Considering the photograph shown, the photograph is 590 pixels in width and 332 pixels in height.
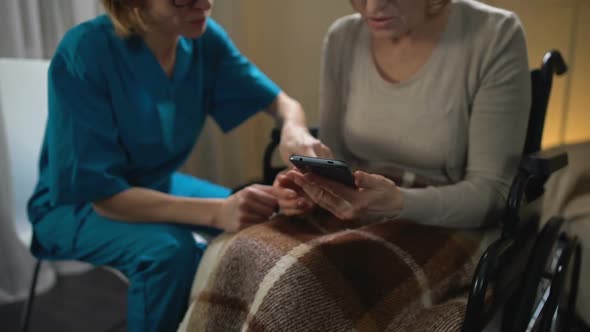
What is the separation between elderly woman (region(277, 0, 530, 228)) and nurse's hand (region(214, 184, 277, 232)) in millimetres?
28

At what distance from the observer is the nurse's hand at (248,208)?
82 cm

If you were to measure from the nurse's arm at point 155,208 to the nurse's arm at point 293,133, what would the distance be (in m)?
0.18

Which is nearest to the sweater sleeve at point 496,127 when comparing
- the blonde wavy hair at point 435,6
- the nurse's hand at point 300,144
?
the blonde wavy hair at point 435,6

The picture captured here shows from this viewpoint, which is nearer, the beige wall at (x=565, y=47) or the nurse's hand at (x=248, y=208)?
the nurse's hand at (x=248, y=208)

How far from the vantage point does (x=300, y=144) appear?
92 cm

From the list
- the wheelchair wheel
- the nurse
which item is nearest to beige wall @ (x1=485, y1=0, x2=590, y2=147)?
the wheelchair wheel

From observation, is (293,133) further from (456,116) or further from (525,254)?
(525,254)

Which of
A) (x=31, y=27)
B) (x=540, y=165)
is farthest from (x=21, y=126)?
(x=540, y=165)

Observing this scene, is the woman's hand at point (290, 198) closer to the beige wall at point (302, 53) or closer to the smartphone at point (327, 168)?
the smartphone at point (327, 168)

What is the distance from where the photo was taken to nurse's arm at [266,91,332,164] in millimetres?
889

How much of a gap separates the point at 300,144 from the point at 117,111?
336 millimetres

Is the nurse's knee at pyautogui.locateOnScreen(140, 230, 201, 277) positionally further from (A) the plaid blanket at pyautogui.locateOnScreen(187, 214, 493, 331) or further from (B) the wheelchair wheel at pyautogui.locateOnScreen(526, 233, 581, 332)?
(B) the wheelchair wheel at pyautogui.locateOnScreen(526, 233, 581, 332)

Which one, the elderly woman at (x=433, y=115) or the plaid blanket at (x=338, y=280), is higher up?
the elderly woman at (x=433, y=115)

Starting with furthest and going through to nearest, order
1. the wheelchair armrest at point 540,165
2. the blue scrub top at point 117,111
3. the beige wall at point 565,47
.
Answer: the beige wall at point 565,47 < the blue scrub top at point 117,111 < the wheelchair armrest at point 540,165
